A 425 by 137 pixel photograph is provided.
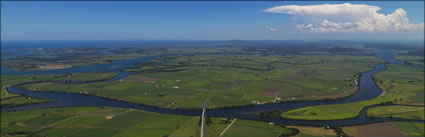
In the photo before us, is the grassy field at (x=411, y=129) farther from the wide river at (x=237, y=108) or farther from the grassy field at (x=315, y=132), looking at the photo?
the grassy field at (x=315, y=132)

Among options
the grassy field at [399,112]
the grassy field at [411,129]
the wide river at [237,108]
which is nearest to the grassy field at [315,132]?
the wide river at [237,108]

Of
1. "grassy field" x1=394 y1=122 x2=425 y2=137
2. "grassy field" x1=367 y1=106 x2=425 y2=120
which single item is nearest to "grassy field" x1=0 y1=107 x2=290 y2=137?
"grassy field" x1=394 y1=122 x2=425 y2=137

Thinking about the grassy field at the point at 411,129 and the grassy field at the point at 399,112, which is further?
the grassy field at the point at 399,112

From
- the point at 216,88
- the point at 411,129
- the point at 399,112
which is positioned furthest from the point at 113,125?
the point at 399,112

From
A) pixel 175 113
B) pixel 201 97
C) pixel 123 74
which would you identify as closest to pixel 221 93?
pixel 201 97

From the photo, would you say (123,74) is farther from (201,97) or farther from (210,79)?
(201,97)

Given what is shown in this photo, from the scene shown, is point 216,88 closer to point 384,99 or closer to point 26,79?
point 384,99
